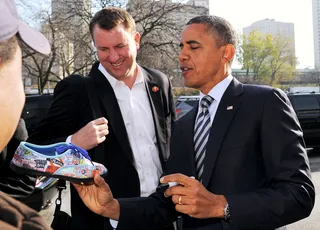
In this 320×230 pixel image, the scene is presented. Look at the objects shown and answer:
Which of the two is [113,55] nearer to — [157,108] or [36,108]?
[157,108]

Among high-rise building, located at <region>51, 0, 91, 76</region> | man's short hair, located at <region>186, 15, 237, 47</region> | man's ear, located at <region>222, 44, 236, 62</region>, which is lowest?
man's ear, located at <region>222, 44, 236, 62</region>

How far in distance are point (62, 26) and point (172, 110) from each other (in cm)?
2066

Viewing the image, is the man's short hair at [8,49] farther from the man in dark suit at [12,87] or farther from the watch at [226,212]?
the watch at [226,212]

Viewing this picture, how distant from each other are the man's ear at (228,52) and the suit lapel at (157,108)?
2.24ft

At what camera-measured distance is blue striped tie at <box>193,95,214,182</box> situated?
2.25 metres

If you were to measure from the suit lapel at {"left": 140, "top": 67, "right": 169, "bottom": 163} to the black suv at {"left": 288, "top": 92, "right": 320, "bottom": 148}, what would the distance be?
9701 mm

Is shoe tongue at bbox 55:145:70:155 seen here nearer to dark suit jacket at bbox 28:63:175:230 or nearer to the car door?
dark suit jacket at bbox 28:63:175:230

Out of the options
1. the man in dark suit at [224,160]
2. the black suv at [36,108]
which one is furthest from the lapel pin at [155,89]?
the black suv at [36,108]

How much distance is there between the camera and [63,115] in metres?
2.65

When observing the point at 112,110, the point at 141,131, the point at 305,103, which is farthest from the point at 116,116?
the point at 305,103

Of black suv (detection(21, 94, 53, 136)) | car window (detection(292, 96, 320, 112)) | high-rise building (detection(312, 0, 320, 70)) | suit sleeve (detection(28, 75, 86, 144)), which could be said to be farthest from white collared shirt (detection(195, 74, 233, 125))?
high-rise building (detection(312, 0, 320, 70))

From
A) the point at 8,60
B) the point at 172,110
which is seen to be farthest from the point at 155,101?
the point at 8,60

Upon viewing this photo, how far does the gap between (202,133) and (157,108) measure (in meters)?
0.71

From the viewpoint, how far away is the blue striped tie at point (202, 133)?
2.25 meters
